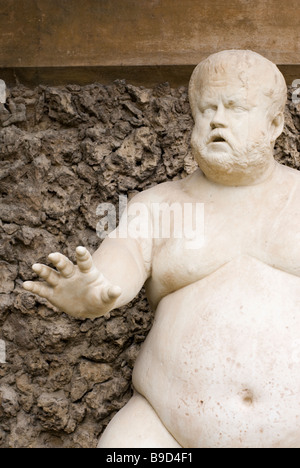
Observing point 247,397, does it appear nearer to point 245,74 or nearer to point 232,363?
point 232,363

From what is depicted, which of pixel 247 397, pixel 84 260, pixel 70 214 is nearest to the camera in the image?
pixel 84 260

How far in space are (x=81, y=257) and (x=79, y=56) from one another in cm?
185

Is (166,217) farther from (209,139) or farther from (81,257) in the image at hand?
(81,257)

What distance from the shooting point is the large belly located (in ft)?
10.2

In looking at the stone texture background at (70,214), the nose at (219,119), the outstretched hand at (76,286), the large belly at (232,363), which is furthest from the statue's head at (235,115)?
the stone texture background at (70,214)

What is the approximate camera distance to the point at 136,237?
3441 mm

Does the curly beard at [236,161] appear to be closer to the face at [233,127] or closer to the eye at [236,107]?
the face at [233,127]

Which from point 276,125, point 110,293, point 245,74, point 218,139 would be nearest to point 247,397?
point 110,293

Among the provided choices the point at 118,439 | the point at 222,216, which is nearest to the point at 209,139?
the point at 222,216

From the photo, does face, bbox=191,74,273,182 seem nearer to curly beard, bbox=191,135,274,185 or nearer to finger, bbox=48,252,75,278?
curly beard, bbox=191,135,274,185

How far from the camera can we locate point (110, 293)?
296 cm

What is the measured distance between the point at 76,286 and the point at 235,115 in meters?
0.82

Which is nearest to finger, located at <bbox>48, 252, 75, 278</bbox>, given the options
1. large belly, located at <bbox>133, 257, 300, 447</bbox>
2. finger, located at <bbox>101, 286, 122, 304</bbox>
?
finger, located at <bbox>101, 286, 122, 304</bbox>

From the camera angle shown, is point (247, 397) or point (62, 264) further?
point (247, 397)
